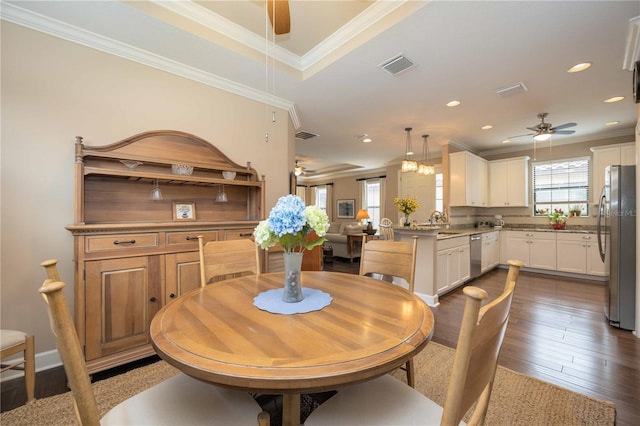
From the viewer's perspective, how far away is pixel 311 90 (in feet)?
10.4

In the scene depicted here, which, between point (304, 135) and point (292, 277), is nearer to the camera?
point (292, 277)

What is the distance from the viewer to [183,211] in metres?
2.67

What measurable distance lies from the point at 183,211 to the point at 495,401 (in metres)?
2.99

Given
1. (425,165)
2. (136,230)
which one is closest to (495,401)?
(136,230)

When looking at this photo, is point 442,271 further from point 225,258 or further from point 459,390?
point 459,390

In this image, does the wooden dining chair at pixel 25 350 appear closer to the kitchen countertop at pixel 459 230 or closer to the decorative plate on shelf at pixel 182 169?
the decorative plate on shelf at pixel 182 169

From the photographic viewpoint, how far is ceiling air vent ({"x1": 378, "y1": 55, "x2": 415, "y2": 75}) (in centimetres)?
251

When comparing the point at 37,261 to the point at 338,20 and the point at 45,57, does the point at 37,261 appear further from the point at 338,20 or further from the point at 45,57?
the point at 338,20

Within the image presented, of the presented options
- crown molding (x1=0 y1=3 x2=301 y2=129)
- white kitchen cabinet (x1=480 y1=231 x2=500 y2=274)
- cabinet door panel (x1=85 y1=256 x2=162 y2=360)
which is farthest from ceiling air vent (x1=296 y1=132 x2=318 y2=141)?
white kitchen cabinet (x1=480 y1=231 x2=500 y2=274)

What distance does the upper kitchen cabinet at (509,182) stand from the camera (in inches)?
224

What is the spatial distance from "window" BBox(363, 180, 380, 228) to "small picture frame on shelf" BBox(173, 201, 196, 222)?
21.5 feet

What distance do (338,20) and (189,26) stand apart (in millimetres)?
1264

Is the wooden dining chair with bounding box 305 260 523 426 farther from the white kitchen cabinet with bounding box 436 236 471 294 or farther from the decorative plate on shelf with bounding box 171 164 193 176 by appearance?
the white kitchen cabinet with bounding box 436 236 471 294

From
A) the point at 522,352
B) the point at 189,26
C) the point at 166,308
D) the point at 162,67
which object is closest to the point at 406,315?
the point at 166,308
